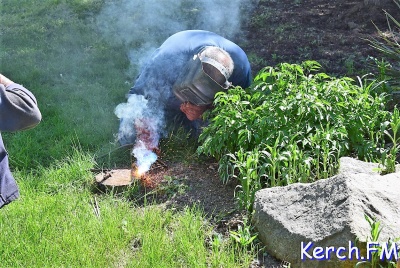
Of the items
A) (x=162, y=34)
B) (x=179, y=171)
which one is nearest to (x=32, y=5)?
(x=162, y=34)

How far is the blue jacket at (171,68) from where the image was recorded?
5512 millimetres

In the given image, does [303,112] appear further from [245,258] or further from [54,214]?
[54,214]

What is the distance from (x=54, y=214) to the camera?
3.98 metres

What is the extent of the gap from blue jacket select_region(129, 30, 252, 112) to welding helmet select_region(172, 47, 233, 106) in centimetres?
42

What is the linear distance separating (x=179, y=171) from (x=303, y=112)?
4.02 feet

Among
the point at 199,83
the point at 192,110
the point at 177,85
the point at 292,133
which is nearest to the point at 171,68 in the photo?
the point at 177,85

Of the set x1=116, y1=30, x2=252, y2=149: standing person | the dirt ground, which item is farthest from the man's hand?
the dirt ground

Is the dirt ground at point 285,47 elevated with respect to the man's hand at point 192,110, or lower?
lower

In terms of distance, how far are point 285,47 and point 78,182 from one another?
4.03 metres

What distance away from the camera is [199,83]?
489 centimetres

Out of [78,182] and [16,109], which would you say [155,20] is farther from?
[16,109]

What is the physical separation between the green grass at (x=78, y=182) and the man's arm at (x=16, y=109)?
3.40 feet

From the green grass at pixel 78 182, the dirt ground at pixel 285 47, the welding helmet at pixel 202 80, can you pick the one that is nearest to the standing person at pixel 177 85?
the welding helmet at pixel 202 80

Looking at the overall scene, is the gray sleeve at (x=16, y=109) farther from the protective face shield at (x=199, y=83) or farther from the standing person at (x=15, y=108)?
the protective face shield at (x=199, y=83)
